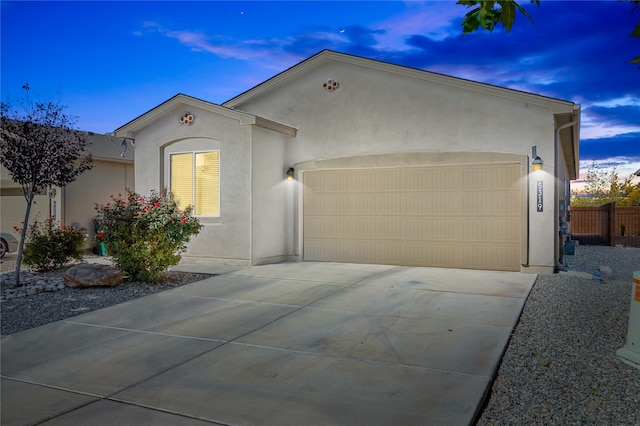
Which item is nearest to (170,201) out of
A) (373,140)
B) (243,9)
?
(243,9)

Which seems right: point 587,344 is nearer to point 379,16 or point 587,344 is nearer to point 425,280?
point 425,280

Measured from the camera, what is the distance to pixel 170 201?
9.53 m

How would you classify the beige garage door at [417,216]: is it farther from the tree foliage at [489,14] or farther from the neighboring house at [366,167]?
the tree foliage at [489,14]

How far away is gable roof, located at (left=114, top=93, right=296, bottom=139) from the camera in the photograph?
→ 36.4 ft

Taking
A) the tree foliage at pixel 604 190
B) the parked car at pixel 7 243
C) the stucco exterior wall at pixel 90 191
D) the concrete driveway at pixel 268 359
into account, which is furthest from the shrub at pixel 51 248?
the tree foliage at pixel 604 190

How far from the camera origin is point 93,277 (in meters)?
8.48

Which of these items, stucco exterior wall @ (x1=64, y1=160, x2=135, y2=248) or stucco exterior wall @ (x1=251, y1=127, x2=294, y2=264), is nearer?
stucco exterior wall @ (x1=251, y1=127, x2=294, y2=264)

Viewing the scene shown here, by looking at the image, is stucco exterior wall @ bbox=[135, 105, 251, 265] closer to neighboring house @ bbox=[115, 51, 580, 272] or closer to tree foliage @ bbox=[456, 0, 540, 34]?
neighboring house @ bbox=[115, 51, 580, 272]

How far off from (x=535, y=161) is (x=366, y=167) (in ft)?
12.4

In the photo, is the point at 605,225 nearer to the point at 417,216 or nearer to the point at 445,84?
the point at 417,216

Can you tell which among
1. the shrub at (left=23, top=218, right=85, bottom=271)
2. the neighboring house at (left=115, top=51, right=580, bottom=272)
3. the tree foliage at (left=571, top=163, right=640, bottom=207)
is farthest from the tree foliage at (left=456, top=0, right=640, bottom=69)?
the tree foliage at (left=571, top=163, right=640, bottom=207)

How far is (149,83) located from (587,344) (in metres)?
15.5

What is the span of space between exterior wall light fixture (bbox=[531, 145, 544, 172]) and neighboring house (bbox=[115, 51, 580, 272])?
8 cm

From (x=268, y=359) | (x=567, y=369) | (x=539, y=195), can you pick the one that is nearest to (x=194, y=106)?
(x=539, y=195)
